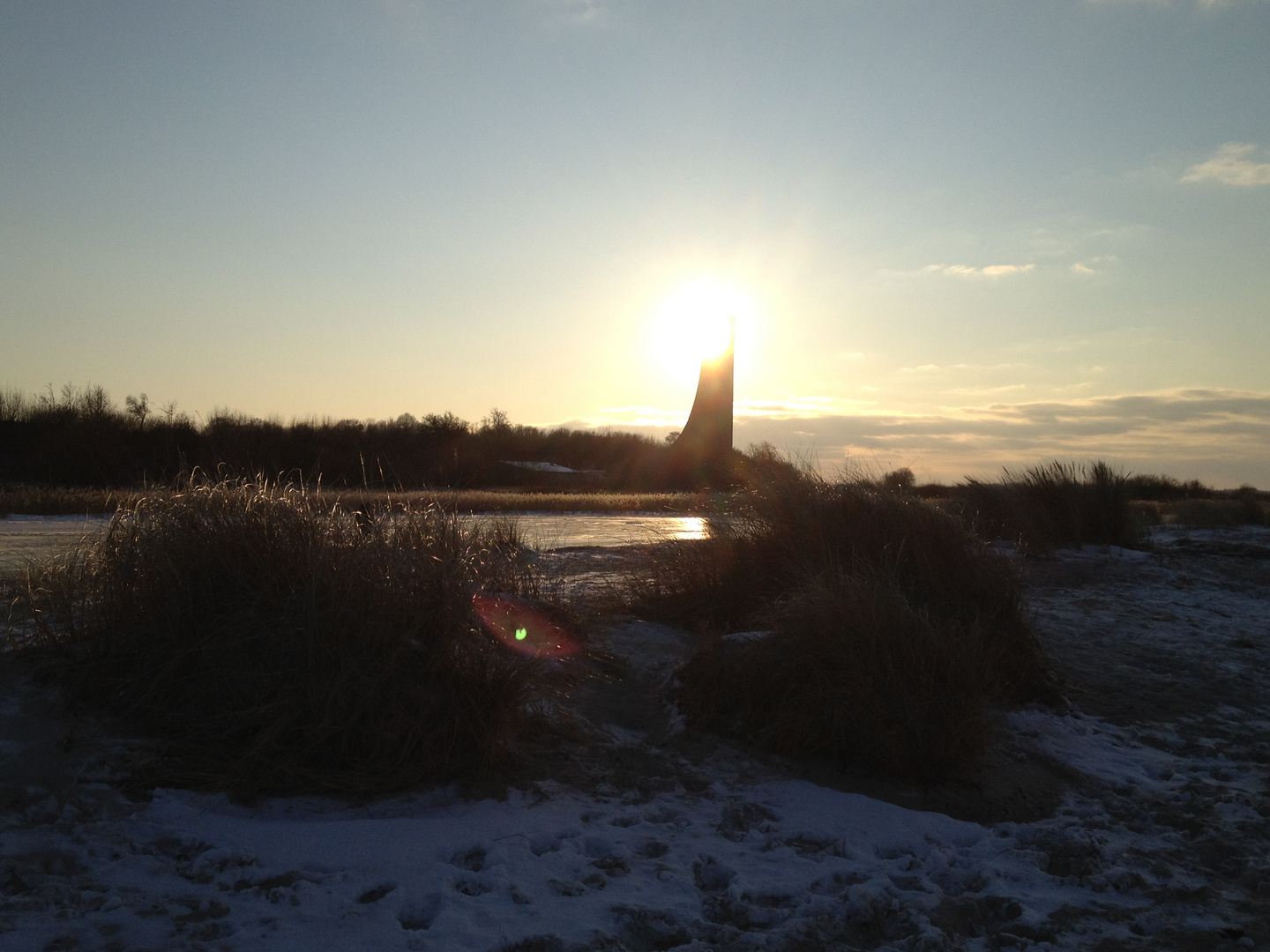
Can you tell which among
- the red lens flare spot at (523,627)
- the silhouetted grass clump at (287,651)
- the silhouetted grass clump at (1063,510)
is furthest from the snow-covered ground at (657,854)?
the silhouetted grass clump at (1063,510)

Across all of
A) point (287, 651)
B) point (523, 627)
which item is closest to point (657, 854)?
point (287, 651)

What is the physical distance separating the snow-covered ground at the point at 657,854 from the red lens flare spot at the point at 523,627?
57 centimetres

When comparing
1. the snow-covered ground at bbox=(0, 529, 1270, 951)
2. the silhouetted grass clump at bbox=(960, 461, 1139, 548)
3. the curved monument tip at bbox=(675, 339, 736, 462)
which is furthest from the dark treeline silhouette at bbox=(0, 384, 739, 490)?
the snow-covered ground at bbox=(0, 529, 1270, 951)

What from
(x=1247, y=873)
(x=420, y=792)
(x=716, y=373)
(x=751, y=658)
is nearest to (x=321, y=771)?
(x=420, y=792)

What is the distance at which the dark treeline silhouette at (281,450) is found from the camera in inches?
1260

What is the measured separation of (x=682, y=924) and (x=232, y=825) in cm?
184

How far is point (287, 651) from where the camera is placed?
4.24 m

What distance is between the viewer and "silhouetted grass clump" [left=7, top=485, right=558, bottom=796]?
397cm

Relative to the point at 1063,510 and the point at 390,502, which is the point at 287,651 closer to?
the point at 390,502

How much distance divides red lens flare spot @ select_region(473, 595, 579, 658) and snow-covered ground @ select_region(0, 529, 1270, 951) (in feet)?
1.87

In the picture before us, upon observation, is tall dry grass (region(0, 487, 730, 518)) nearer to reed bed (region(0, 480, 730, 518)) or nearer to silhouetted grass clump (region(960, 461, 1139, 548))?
reed bed (region(0, 480, 730, 518))

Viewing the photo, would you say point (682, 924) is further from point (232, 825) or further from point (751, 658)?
point (751, 658)

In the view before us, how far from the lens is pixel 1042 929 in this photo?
3.07 metres

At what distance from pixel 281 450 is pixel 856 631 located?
3538cm
